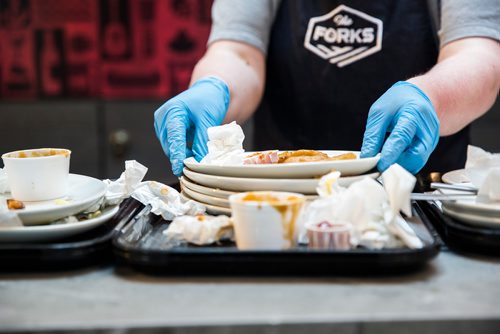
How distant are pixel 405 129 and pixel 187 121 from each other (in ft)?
2.04

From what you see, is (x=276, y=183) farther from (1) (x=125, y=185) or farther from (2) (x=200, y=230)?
(1) (x=125, y=185)

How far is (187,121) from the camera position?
1.74 metres

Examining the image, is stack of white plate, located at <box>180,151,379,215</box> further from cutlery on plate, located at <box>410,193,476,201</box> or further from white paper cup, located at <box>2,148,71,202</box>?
white paper cup, located at <box>2,148,71,202</box>

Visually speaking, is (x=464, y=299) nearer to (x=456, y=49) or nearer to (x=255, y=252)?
(x=255, y=252)

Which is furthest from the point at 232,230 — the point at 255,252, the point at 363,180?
the point at 363,180

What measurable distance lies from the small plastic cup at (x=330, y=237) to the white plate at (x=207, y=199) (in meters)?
0.25

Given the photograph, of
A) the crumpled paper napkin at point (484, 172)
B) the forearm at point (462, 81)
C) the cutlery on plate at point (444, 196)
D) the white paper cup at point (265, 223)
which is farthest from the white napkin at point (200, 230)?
the forearm at point (462, 81)

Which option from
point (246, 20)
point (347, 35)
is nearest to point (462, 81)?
point (347, 35)

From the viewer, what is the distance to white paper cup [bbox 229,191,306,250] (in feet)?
3.46

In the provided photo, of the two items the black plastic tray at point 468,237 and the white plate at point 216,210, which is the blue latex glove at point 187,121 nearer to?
the white plate at point 216,210

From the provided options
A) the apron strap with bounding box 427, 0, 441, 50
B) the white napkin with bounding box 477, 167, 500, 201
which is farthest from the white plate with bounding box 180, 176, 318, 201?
the apron strap with bounding box 427, 0, 441, 50

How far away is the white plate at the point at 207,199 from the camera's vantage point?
128cm

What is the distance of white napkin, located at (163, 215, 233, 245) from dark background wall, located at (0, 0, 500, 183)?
2.55 meters

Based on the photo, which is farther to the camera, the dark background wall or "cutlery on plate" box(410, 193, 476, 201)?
the dark background wall
